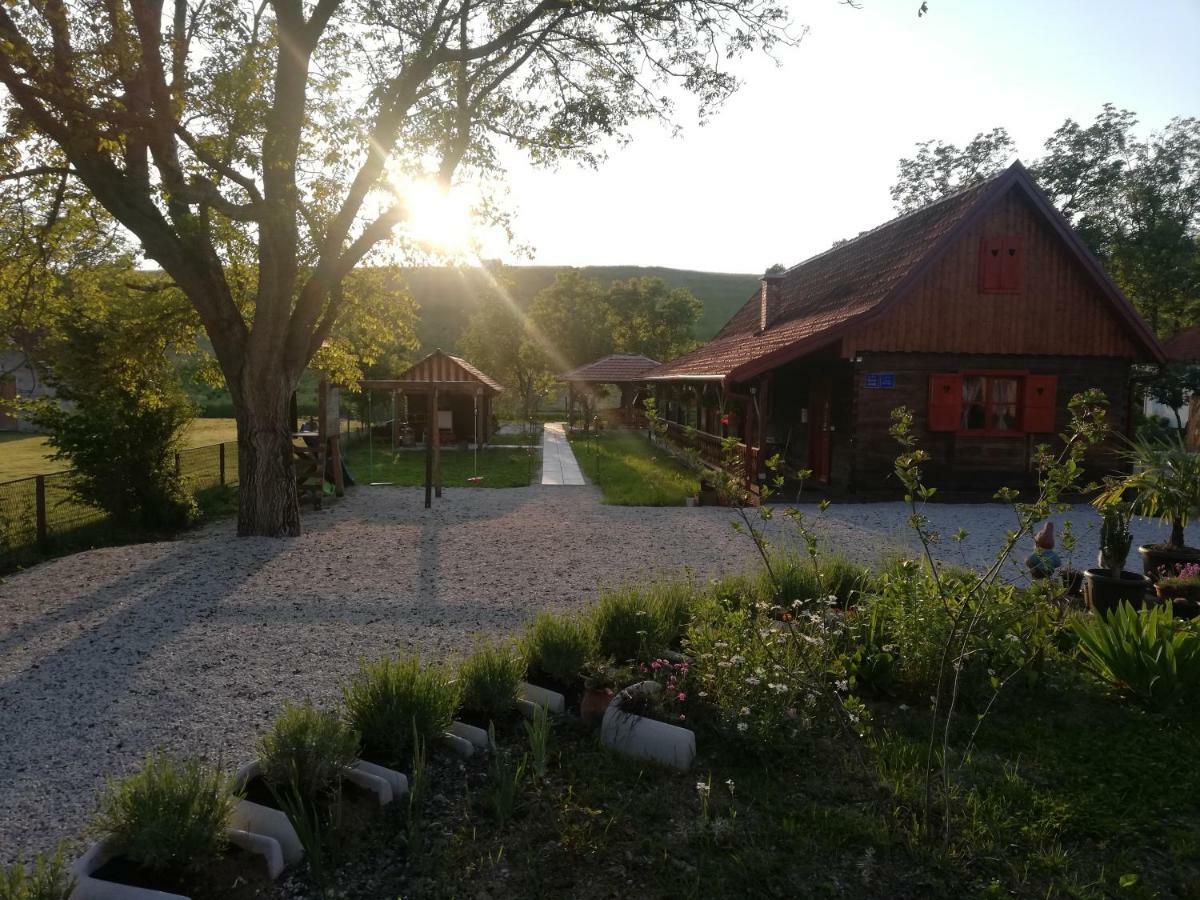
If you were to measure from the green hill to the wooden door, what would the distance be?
2458 inches

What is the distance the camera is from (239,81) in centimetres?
837

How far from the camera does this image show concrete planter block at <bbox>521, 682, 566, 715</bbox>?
14.7 feet

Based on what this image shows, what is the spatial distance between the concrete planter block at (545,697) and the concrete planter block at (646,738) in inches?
15.4

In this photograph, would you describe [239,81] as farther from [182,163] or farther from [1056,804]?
[1056,804]

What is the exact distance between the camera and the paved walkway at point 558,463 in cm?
1822

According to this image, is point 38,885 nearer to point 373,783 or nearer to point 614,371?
point 373,783

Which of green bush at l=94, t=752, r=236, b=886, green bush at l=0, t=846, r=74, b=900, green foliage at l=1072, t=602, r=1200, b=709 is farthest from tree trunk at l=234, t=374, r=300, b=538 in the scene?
green foliage at l=1072, t=602, r=1200, b=709

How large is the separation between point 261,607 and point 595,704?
178 inches

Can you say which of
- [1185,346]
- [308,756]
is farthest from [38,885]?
[1185,346]

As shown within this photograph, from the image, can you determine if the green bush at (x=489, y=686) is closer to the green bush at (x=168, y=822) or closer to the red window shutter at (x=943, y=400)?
the green bush at (x=168, y=822)

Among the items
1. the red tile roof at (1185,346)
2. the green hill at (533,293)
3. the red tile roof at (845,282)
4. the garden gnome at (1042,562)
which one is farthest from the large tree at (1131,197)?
the green hill at (533,293)

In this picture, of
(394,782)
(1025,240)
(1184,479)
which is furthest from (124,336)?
(1025,240)

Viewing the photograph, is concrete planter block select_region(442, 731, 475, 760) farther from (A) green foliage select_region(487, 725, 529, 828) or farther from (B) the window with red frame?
(B) the window with red frame

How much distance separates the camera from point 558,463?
2220 centimetres
